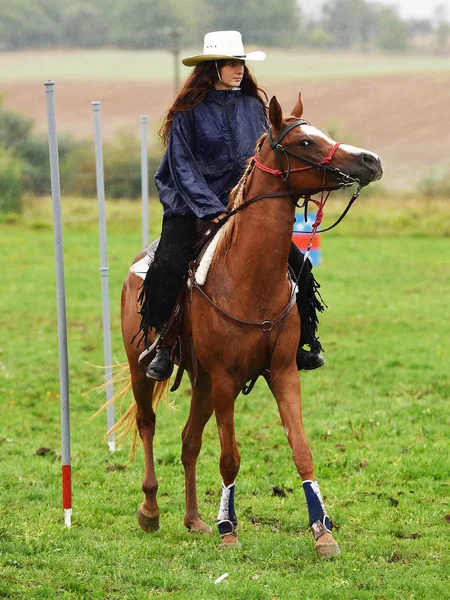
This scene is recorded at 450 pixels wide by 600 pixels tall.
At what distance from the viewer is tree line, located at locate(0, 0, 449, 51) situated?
1690 inches

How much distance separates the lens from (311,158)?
571 centimetres

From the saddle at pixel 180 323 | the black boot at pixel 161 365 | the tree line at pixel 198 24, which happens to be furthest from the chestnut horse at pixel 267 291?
the tree line at pixel 198 24

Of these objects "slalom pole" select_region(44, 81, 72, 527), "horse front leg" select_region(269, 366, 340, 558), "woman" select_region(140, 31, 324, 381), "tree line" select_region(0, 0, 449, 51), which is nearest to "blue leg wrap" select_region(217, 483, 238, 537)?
"horse front leg" select_region(269, 366, 340, 558)

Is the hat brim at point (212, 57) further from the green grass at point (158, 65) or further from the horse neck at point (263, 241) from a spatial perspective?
the green grass at point (158, 65)

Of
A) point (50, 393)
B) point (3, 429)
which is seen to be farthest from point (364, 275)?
point (3, 429)

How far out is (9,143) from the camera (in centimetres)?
3588

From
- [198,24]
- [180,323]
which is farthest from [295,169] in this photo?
[198,24]

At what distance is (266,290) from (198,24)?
43.9m

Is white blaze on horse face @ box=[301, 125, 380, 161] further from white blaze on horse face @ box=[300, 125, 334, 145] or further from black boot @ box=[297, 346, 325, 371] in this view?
black boot @ box=[297, 346, 325, 371]

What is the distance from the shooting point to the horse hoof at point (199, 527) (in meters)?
6.87

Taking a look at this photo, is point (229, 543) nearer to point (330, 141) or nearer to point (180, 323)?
point (180, 323)

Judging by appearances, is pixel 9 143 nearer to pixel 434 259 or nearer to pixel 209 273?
pixel 434 259

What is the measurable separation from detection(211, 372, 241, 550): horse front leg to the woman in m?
0.75

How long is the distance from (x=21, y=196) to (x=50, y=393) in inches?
868
